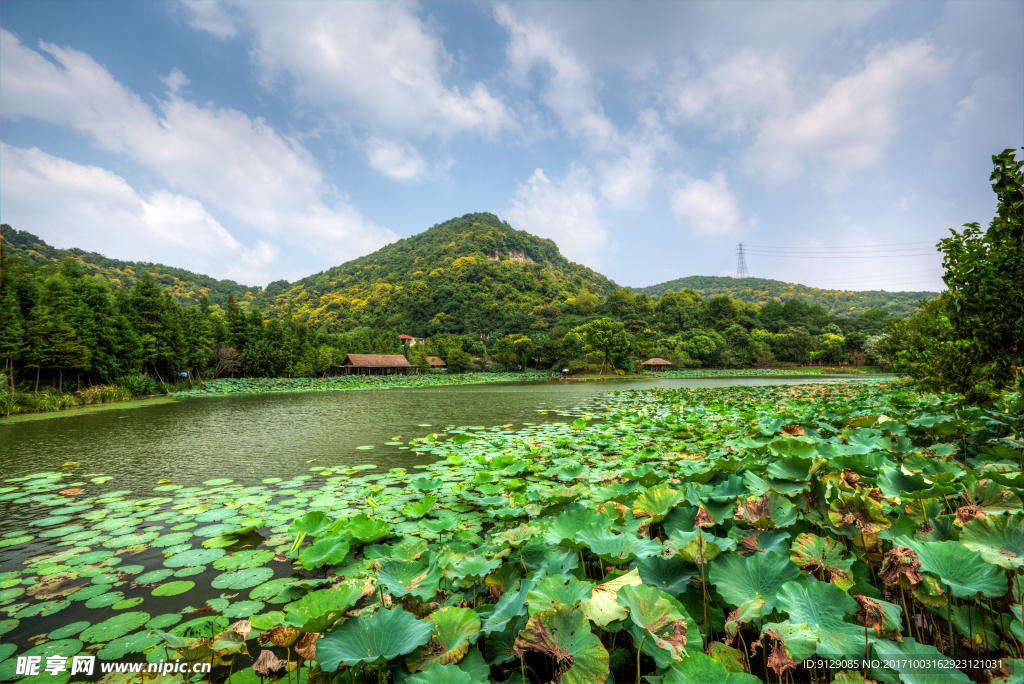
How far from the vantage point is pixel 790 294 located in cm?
8688

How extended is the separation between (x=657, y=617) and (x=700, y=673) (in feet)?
0.75

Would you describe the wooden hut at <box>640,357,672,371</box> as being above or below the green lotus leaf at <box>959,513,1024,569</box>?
below

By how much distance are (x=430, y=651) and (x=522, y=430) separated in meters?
6.95

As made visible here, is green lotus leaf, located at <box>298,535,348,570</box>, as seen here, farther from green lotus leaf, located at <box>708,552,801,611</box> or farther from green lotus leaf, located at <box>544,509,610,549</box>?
green lotus leaf, located at <box>708,552,801,611</box>

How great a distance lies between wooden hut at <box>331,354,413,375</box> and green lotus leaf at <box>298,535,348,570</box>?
39233 millimetres

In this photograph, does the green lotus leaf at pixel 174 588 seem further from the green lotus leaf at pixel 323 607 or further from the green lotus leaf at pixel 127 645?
the green lotus leaf at pixel 323 607

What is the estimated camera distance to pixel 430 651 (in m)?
1.27

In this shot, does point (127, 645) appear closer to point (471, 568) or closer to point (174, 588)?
point (174, 588)

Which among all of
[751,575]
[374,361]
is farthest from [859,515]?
[374,361]

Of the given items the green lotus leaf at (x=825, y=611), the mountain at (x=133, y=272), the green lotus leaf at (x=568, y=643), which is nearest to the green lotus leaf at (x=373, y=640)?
the green lotus leaf at (x=568, y=643)

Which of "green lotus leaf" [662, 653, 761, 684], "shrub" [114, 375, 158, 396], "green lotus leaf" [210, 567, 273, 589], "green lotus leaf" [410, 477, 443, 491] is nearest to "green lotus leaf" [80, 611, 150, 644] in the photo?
"green lotus leaf" [210, 567, 273, 589]

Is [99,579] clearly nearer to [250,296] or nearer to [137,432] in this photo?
[137,432]

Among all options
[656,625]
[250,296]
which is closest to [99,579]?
[656,625]

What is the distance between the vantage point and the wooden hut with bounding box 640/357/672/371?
45503mm
